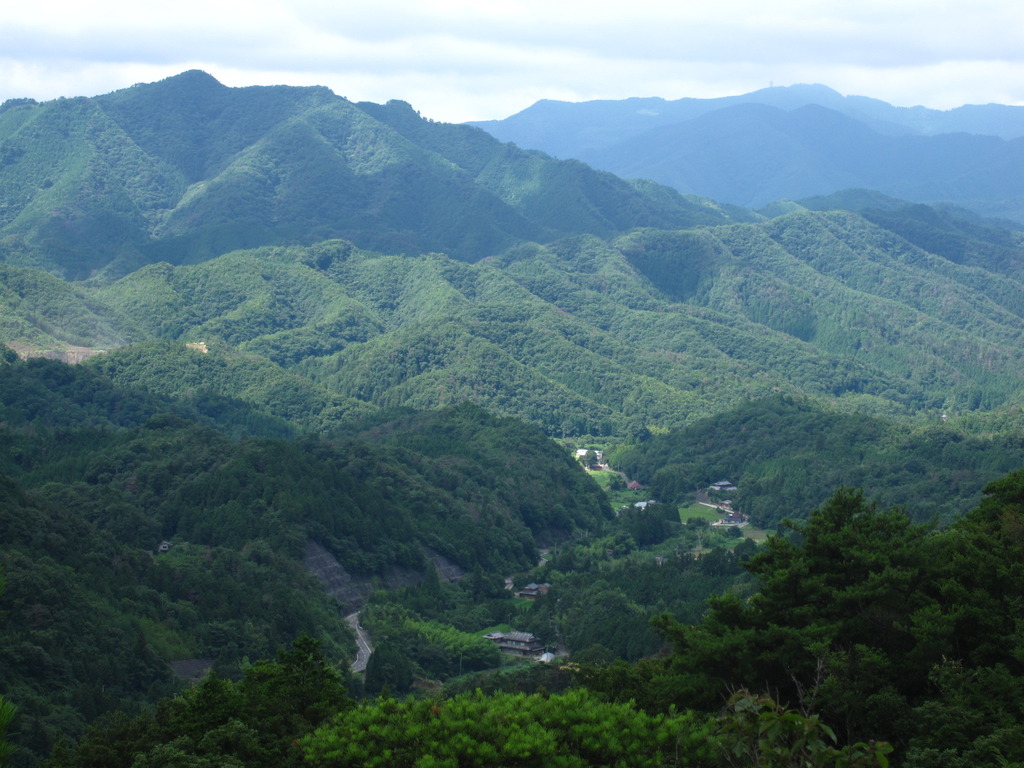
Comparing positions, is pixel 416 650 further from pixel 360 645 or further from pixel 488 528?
pixel 488 528

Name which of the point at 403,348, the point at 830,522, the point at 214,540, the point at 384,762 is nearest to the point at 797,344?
the point at 403,348

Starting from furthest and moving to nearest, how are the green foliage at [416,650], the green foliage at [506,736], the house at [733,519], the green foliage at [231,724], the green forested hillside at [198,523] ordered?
the house at [733,519], the green foliage at [416,650], the green forested hillside at [198,523], the green foliage at [231,724], the green foliage at [506,736]

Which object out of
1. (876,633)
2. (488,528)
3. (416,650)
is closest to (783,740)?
(876,633)

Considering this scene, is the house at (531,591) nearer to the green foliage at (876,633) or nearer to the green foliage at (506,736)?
the green foliage at (876,633)

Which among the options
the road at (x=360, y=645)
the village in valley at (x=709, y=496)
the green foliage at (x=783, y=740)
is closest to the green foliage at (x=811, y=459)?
the village in valley at (x=709, y=496)

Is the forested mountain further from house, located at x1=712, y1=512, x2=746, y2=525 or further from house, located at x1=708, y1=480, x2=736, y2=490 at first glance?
house, located at x1=712, y1=512, x2=746, y2=525

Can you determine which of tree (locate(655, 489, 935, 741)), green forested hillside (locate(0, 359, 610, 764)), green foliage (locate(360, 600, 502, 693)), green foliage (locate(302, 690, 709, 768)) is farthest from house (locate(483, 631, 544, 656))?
green foliage (locate(302, 690, 709, 768))
